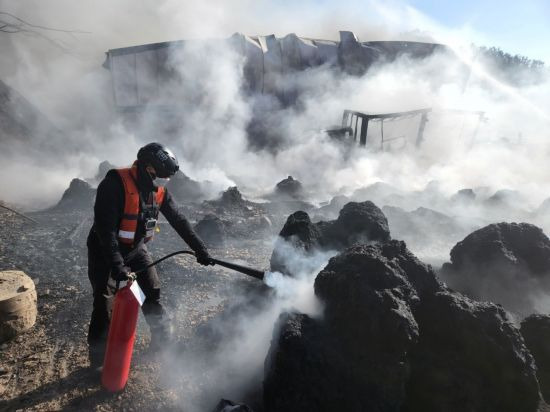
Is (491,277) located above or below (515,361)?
below

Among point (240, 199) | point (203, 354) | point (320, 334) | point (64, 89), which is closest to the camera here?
point (320, 334)

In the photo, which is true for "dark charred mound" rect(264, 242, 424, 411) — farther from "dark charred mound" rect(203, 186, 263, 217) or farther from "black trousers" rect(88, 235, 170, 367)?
"dark charred mound" rect(203, 186, 263, 217)

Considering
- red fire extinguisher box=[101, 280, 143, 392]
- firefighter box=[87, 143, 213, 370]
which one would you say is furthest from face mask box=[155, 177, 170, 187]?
red fire extinguisher box=[101, 280, 143, 392]

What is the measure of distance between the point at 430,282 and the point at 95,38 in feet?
60.9

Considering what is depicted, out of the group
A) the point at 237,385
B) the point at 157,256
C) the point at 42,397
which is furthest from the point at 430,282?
the point at 157,256

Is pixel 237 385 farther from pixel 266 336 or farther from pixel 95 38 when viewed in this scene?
pixel 95 38

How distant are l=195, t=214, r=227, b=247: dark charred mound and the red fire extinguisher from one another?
3.67 metres

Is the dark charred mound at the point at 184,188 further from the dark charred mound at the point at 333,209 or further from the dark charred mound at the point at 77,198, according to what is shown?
the dark charred mound at the point at 333,209

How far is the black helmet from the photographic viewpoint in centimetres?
324

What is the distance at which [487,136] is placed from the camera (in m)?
22.1

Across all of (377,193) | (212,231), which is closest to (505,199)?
(377,193)

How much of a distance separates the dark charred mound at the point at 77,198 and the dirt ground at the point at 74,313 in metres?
0.84

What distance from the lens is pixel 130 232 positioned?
10.9ft

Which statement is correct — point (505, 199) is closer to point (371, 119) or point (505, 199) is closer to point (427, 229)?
point (427, 229)
